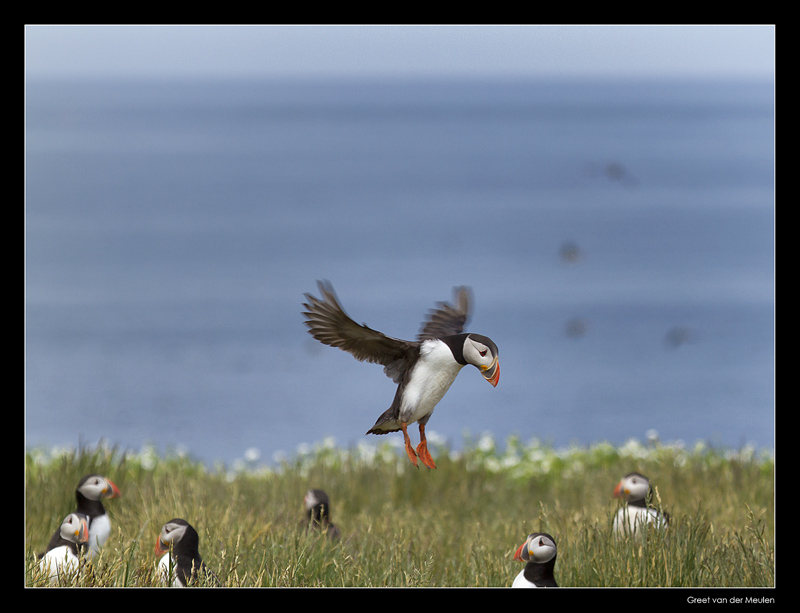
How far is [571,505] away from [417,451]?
518 centimetres

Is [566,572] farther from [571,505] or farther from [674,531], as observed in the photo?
[571,505]

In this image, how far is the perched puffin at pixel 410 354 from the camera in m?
2.80

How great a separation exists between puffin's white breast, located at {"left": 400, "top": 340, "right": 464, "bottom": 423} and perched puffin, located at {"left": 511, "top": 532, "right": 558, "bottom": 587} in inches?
84.8

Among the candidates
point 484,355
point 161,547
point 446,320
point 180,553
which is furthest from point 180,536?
point 484,355

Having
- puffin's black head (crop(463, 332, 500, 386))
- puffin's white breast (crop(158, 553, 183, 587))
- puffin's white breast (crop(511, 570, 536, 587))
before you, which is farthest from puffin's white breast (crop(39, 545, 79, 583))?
puffin's black head (crop(463, 332, 500, 386))

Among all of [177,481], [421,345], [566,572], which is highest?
[421,345]

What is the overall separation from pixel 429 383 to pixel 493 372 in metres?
Result: 0.26

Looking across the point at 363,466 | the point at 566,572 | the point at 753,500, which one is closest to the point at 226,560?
the point at 566,572

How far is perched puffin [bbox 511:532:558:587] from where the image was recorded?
4711 millimetres

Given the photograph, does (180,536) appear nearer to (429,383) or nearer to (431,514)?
(429,383)

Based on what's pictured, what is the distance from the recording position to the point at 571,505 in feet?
25.3

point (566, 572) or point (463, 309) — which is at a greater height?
point (463, 309)

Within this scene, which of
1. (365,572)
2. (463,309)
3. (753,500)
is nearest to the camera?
(463,309)

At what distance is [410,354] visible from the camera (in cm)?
302
